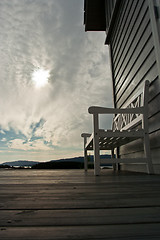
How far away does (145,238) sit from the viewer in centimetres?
27

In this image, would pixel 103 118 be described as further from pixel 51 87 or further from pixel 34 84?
pixel 34 84

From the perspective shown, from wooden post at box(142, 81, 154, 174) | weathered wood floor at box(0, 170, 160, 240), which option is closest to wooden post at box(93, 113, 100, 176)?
wooden post at box(142, 81, 154, 174)

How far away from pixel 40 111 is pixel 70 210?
5342mm

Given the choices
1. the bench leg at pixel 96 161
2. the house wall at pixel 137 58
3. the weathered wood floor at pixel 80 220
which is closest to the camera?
the weathered wood floor at pixel 80 220

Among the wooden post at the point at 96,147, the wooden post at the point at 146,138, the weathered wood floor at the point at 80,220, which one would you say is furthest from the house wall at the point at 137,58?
the weathered wood floor at the point at 80,220

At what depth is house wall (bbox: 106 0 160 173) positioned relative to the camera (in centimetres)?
165

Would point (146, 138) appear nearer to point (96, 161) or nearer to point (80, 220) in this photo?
point (96, 161)

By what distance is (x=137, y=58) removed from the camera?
2113mm

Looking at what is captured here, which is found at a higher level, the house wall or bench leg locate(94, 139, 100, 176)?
the house wall

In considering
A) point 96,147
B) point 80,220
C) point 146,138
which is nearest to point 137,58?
point 146,138

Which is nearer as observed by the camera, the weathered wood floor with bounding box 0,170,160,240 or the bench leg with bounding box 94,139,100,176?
the weathered wood floor with bounding box 0,170,160,240

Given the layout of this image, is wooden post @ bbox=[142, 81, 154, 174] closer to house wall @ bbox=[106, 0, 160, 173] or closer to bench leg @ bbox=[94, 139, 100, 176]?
house wall @ bbox=[106, 0, 160, 173]

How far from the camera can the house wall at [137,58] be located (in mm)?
1646

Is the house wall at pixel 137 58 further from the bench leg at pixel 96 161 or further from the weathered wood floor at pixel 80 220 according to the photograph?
the weathered wood floor at pixel 80 220
